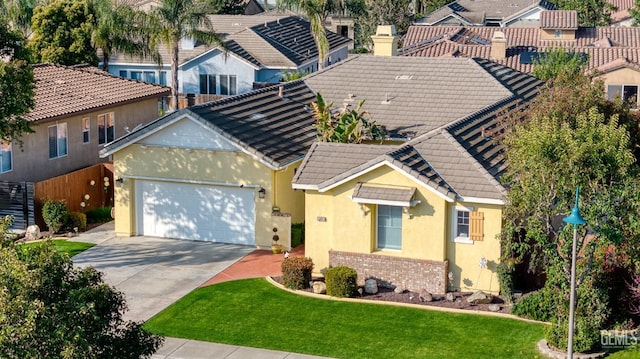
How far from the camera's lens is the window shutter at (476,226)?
94.4 ft

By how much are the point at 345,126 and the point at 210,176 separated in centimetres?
480

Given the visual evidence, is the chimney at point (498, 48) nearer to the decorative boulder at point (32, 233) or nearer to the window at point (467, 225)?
the window at point (467, 225)

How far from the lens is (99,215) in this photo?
37.9m

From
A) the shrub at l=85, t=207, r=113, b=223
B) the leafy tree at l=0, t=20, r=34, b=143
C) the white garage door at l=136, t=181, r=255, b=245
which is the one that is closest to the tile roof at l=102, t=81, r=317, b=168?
the white garage door at l=136, t=181, r=255, b=245

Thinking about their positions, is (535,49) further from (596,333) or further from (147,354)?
(147,354)

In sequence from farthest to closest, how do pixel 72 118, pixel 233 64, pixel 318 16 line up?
pixel 318 16, pixel 233 64, pixel 72 118

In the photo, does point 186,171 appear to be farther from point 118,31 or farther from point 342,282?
point 118,31

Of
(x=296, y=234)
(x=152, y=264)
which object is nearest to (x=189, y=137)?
(x=152, y=264)

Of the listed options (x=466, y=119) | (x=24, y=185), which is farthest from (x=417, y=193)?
(x=24, y=185)

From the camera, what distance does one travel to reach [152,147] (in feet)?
114

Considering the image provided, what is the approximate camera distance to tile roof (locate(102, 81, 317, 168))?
33.6m

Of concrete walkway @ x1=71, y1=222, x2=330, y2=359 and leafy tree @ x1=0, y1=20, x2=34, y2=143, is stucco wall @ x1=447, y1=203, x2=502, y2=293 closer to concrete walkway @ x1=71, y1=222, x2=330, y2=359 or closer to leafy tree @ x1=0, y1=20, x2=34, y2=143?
concrete walkway @ x1=71, y1=222, x2=330, y2=359

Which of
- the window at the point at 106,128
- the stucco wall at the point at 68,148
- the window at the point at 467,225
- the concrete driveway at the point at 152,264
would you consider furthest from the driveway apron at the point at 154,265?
the window at the point at 106,128

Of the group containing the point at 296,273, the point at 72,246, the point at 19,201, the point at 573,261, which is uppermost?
the point at 19,201
